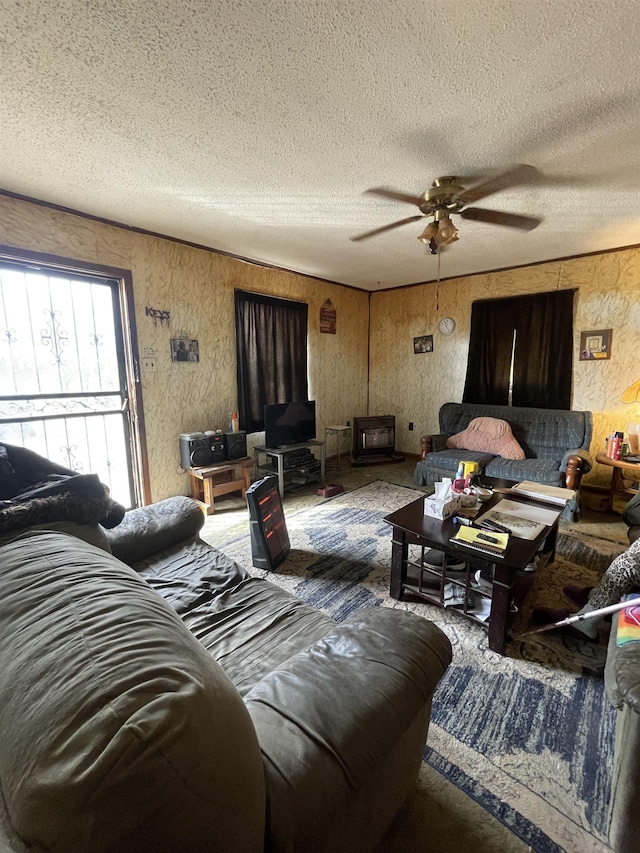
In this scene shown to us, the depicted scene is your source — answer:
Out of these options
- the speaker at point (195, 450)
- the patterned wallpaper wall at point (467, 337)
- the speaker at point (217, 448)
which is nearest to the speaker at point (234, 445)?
the speaker at point (217, 448)

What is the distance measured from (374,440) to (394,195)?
11.3 ft

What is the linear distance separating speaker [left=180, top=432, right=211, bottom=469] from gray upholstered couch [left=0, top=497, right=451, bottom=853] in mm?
2206

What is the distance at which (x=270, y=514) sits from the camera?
99.3 inches

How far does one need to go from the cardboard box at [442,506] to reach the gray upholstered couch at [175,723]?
1.08m

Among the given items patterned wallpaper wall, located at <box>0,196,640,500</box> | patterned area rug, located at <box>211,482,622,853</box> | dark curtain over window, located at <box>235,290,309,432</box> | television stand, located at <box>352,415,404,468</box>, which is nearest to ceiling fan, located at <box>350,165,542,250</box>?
patterned wallpaper wall, located at <box>0,196,640,500</box>

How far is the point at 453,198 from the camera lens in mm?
2266

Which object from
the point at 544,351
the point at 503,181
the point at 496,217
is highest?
the point at 503,181

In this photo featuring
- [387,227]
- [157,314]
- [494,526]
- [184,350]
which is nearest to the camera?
[494,526]

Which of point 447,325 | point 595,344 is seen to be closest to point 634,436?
point 595,344

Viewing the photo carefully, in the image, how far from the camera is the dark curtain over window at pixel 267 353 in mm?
3977

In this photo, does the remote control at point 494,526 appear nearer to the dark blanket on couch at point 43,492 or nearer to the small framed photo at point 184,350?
the dark blanket on couch at point 43,492

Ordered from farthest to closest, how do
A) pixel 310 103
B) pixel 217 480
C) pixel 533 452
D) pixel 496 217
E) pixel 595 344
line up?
pixel 533 452 → pixel 595 344 → pixel 217 480 → pixel 496 217 → pixel 310 103

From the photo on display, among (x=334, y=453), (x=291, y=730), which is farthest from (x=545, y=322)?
(x=291, y=730)

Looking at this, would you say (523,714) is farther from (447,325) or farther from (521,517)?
(447,325)
